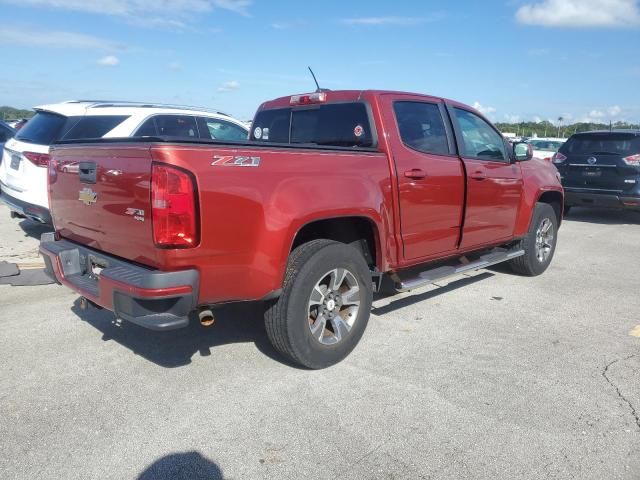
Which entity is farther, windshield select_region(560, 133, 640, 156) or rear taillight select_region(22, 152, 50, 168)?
windshield select_region(560, 133, 640, 156)

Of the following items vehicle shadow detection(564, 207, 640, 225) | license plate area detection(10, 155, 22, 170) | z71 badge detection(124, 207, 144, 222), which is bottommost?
vehicle shadow detection(564, 207, 640, 225)

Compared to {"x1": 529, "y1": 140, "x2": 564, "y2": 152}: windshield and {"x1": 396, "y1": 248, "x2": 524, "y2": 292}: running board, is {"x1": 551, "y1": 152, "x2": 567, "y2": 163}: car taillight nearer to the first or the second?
{"x1": 396, "y1": 248, "x2": 524, "y2": 292}: running board

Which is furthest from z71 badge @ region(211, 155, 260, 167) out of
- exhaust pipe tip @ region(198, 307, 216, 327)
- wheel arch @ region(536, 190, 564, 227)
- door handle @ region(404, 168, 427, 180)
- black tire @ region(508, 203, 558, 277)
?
wheel arch @ region(536, 190, 564, 227)

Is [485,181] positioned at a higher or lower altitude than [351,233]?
higher

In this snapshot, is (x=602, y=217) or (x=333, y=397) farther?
(x=602, y=217)

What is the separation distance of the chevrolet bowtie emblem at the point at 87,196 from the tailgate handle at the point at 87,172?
6cm

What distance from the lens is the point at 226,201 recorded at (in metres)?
3.07

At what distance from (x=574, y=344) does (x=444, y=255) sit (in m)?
1.26

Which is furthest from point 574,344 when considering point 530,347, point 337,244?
point 337,244

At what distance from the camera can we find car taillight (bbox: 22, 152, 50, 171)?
6.69m

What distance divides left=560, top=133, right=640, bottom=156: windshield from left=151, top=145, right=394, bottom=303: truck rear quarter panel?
832 centimetres

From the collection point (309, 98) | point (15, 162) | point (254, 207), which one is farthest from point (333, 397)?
point (15, 162)

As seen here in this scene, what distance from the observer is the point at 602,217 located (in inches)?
459

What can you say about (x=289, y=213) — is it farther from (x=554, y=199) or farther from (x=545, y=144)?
(x=545, y=144)
